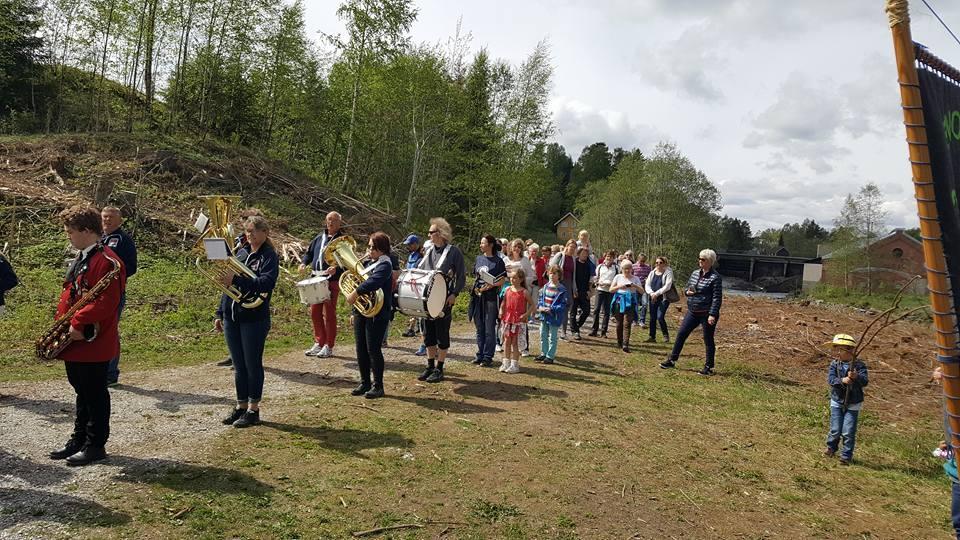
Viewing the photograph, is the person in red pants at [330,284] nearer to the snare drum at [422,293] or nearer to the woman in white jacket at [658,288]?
the snare drum at [422,293]

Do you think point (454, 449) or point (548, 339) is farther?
point (548, 339)

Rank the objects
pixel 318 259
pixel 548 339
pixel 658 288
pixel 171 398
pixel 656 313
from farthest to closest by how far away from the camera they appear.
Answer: pixel 656 313 < pixel 658 288 < pixel 548 339 < pixel 318 259 < pixel 171 398

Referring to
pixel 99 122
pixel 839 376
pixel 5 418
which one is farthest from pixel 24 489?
pixel 99 122

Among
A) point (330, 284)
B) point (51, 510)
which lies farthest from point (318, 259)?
point (51, 510)

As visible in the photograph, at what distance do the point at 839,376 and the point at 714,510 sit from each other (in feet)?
8.02

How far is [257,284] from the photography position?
571cm

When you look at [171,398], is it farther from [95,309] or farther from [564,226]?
[564,226]

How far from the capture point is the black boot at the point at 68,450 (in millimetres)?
4879

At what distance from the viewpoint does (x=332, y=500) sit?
451cm

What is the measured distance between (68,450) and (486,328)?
5785 mm

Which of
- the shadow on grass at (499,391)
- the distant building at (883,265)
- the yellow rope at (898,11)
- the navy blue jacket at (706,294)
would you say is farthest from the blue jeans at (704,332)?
the distant building at (883,265)

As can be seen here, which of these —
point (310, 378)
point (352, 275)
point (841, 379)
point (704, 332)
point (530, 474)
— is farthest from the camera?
point (704, 332)

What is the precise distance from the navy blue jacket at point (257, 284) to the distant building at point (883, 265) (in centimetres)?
5360

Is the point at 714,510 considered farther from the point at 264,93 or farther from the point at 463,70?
the point at 264,93
